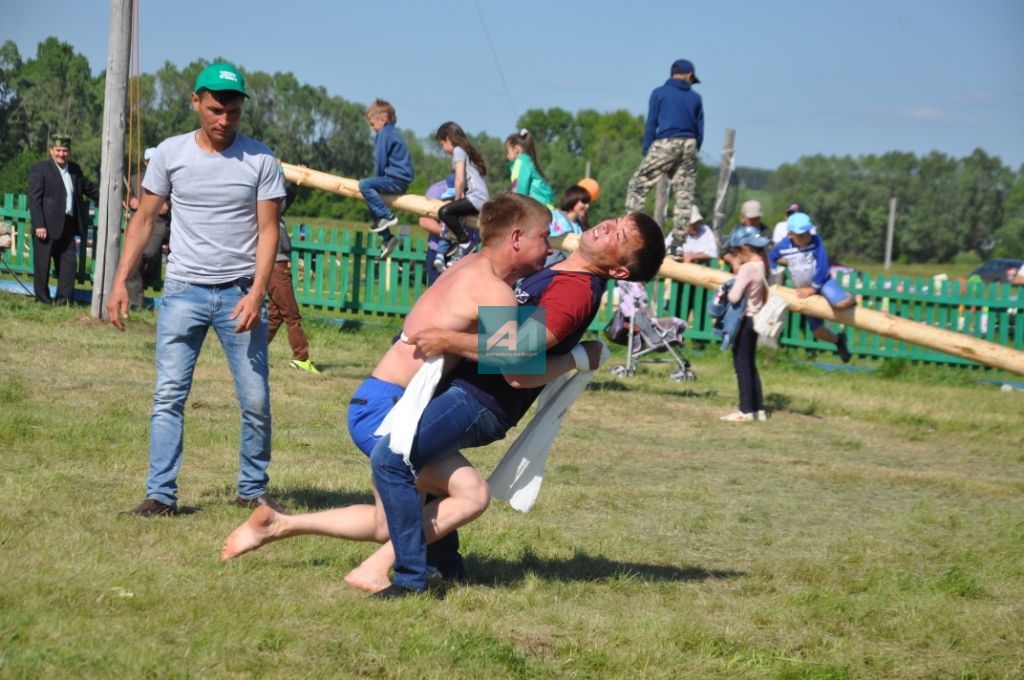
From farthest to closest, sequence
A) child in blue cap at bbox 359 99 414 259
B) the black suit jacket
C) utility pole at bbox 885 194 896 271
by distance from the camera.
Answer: utility pole at bbox 885 194 896 271
the black suit jacket
child in blue cap at bbox 359 99 414 259

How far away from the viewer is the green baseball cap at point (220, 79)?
5844 millimetres

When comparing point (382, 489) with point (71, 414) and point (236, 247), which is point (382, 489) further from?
point (71, 414)

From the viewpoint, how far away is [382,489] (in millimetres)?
4891

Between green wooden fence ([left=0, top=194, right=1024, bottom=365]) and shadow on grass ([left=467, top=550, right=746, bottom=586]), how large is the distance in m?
10.9

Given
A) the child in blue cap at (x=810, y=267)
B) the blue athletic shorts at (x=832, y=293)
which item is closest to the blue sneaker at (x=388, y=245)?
the child in blue cap at (x=810, y=267)

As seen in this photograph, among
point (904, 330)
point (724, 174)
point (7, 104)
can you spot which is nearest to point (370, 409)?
point (904, 330)

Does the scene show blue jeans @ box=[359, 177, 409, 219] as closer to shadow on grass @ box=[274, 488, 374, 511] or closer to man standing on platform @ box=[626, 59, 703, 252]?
man standing on platform @ box=[626, 59, 703, 252]

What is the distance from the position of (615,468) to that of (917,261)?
216 ft

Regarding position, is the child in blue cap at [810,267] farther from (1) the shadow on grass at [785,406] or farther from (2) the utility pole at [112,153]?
(2) the utility pole at [112,153]

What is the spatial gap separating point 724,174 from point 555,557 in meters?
17.8

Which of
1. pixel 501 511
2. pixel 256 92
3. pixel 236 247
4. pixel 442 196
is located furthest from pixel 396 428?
pixel 256 92

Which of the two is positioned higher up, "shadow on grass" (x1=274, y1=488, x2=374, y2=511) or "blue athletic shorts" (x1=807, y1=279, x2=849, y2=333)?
"blue athletic shorts" (x1=807, y1=279, x2=849, y2=333)

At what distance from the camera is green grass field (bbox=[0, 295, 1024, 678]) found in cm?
442

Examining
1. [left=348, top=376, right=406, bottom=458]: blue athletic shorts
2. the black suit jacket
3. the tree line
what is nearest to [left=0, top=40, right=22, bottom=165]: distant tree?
the tree line
